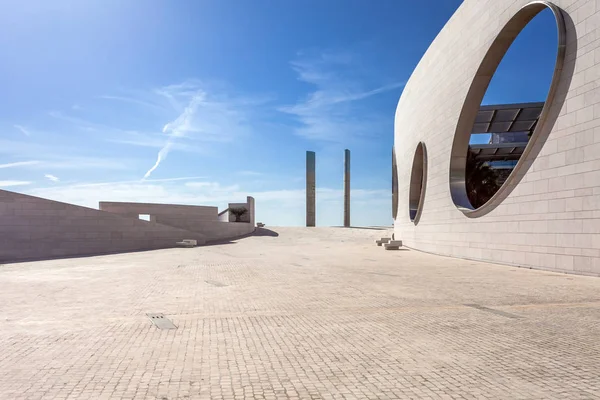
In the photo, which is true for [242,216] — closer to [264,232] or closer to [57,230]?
[264,232]

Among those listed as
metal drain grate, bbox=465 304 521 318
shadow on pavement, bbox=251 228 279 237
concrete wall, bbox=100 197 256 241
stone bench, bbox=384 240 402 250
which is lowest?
metal drain grate, bbox=465 304 521 318

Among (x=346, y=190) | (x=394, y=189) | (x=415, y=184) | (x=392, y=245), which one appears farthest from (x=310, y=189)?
(x=392, y=245)

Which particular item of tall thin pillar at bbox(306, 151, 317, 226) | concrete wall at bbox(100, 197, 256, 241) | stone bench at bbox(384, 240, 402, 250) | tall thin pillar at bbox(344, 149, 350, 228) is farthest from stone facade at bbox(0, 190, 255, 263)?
tall thin pillar at bbox(344, 149, 350, 228)

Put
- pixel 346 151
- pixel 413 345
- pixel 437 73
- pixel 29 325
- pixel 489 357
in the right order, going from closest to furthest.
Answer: pixel 489 357 → pixel 413 345 → pixel 29 325 → pixel 437 73 → pixel 346 151

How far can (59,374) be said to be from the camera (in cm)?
403

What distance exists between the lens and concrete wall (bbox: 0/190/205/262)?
63.7 feet

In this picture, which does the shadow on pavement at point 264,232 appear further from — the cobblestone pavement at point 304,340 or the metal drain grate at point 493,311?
the metal drain grate at point 493,311

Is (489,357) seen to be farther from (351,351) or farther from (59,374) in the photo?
(59,374)

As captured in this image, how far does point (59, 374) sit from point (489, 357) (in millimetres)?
4204

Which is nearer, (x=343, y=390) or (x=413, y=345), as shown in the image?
(x=343, y=390)

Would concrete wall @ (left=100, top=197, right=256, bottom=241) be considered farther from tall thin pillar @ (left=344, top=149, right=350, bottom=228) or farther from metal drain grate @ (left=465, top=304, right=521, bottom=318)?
metal drain grate @ (left=465, top=304, right=521, bottom=318)

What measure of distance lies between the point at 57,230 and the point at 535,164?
20.3 metres

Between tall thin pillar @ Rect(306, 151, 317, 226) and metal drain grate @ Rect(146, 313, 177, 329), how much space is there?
132 feet

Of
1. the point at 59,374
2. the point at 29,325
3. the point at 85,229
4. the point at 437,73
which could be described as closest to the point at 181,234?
the point at 85,229
